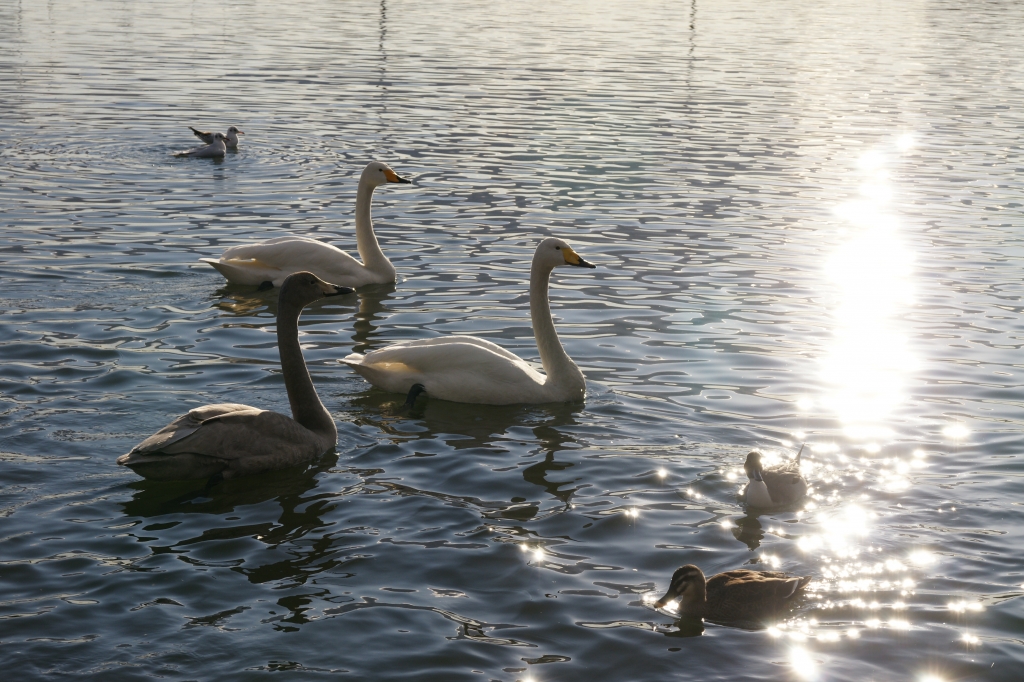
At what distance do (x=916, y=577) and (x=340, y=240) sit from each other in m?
10.4

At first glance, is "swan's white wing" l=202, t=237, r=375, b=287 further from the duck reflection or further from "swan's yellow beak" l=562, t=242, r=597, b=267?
the duck reflection

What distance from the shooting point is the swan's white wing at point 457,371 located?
10.1m

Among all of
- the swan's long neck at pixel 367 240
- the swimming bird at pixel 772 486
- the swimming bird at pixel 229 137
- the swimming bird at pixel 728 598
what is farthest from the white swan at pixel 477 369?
the swimming bird at pixel 229 137

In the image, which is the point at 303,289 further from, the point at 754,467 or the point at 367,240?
the point at 367,240

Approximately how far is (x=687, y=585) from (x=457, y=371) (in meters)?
3.92

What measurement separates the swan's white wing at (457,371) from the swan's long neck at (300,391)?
4.33 feet

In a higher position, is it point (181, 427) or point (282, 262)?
point (282, 262)

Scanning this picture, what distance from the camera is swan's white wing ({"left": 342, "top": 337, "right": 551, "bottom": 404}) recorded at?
33.3 feet

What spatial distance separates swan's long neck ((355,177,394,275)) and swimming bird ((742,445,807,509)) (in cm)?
702

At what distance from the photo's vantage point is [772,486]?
8.11 meters

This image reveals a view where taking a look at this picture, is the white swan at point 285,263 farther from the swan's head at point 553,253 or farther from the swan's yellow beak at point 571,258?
the swan's yellow beak at point 571,258

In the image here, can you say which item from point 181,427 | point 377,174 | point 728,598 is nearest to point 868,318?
point 377,174

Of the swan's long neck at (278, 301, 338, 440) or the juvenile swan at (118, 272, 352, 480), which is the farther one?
the swan's long neck at (278, 301, 338, 440)

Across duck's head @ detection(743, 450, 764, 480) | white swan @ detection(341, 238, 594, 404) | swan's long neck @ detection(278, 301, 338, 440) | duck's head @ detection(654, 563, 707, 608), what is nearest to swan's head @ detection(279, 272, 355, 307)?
swan's long neck @ detection(278, 301, 338, 440)
